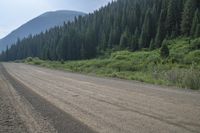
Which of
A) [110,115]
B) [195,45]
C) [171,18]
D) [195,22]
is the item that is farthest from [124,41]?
[110,115]

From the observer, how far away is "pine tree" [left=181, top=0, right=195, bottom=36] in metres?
97.4

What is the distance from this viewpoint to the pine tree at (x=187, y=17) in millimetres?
97438

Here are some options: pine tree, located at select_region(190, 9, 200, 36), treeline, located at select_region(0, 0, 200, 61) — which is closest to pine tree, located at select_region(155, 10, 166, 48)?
treeline, located at select_region(0, 0, 200, 61)

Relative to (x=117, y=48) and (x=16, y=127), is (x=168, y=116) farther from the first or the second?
(x=117, y=48)

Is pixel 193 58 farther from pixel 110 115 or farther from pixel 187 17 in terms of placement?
pixel 110 115

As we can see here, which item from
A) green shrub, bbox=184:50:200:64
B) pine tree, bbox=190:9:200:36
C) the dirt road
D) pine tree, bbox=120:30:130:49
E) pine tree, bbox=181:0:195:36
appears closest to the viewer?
the dirt road

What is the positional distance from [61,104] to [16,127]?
174 inches

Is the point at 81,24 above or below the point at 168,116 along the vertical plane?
above

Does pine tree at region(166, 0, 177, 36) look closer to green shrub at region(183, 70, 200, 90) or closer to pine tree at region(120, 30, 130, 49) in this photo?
pine tree at region(120, 30, 130, 49)

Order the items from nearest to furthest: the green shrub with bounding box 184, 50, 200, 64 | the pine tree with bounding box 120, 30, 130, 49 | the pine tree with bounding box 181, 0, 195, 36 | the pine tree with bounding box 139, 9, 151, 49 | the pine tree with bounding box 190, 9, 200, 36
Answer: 1. the green shrub with bounding box 184, 50, 200, 64
2. the pine tree with bounding box 190, 9, 200, 36
3. the pine tree with bounding box 181, 0, 195, 36
4. the pine tree with bounding box 139, 9, 151, 49
5. the pine tree with bounding box 120, 30, 130, 49

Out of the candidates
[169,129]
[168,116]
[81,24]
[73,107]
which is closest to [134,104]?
[73,107]

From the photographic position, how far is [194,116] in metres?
10.4

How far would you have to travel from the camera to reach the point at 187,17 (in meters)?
97.2

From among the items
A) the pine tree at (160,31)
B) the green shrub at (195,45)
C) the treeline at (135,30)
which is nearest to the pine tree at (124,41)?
the treeline at (135,30)
